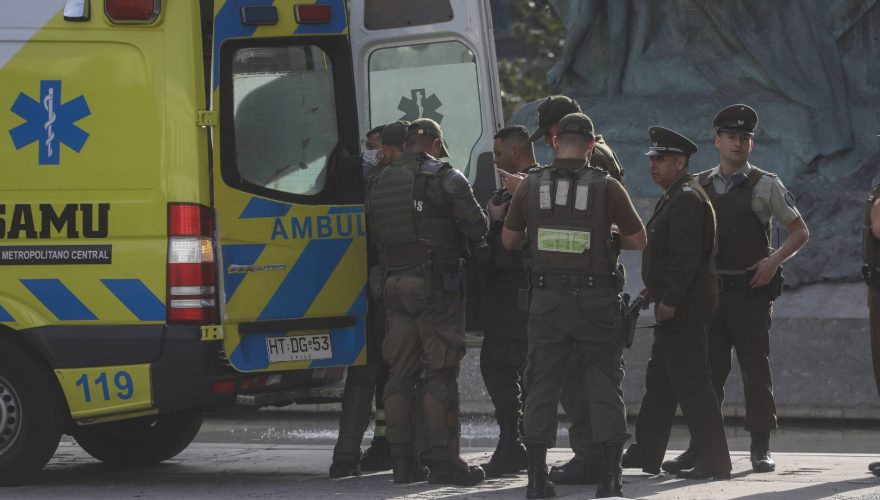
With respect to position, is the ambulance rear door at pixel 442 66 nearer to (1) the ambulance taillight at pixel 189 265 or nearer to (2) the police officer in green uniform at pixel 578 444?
(2) the police officer in green uniform at pixel 578 444

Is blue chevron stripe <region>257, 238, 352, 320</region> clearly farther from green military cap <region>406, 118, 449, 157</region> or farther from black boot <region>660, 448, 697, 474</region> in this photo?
black boot <region>660, 448, 697, 474</region>

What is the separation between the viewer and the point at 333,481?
25.5ft

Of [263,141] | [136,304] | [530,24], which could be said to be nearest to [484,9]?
[263,141]

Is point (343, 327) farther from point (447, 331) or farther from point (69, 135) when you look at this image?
point (69, 135)

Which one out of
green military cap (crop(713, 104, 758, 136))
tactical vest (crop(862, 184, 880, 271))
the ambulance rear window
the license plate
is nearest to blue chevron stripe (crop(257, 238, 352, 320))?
the license plate

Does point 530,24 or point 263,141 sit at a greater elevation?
point 530,24

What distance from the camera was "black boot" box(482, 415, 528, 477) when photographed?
7875 millimetres

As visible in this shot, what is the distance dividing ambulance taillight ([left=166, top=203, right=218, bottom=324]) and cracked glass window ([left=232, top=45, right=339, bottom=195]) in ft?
1.11

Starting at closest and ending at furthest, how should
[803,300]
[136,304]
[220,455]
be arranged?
1. [136,304]
2. [220,455]
3. [803,300]

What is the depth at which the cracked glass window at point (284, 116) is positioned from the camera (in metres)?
7.51

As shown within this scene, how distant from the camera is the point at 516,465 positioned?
791cm

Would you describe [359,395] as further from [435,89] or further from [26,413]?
[435,89]

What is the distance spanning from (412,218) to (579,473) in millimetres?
1289

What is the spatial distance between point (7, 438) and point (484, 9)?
407cm
